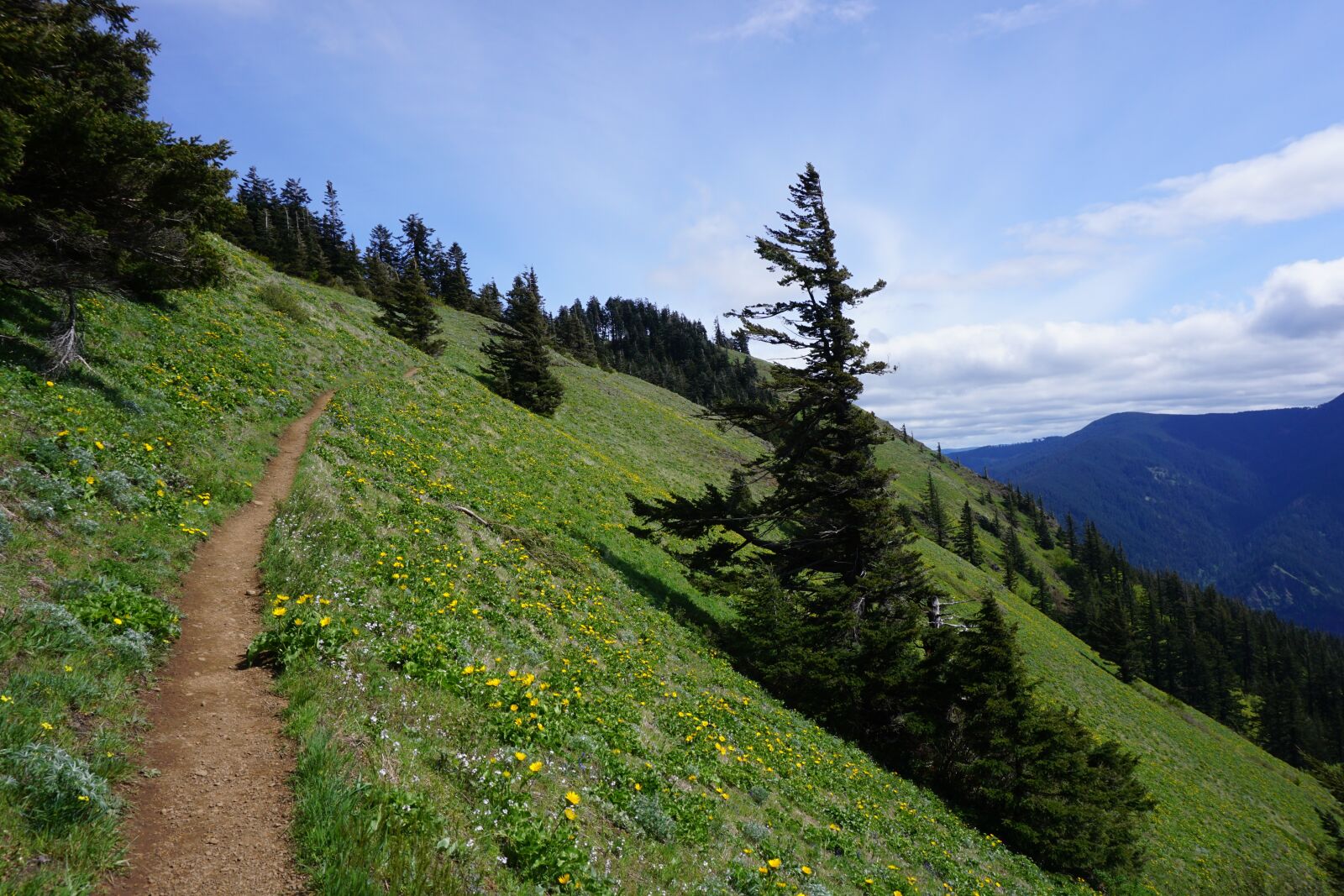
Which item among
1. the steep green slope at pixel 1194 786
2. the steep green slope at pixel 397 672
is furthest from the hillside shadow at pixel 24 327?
the steep green slope at pixel 1194 786

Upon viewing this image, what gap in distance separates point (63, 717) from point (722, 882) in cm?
666

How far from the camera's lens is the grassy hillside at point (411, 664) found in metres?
4.77

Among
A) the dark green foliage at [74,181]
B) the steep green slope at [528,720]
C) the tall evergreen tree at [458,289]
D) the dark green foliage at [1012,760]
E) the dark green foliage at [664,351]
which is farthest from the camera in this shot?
the dark green foliage at [664,351]

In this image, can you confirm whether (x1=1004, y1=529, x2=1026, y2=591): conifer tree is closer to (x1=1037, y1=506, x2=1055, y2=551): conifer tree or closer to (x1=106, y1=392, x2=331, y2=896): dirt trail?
(x1=1037, y1=506, x2=1055, y2=551): conifer tree

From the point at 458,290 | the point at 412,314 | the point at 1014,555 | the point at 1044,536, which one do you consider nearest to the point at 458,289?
the point at 458,290

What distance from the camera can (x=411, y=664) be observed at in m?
7.22

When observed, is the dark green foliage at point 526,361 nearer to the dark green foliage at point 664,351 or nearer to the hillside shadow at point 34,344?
the hillside shadow at point 34,344

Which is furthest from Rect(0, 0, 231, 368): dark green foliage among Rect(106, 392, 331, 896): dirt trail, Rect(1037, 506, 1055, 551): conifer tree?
Rect(1037, 506, 1055, 551): conifer tree

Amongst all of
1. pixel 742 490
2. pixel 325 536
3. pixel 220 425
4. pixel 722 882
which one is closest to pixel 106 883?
pixel 722 882

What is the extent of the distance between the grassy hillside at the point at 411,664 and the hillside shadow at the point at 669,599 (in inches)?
6.0

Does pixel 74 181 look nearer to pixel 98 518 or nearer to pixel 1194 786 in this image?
pixel 98 518

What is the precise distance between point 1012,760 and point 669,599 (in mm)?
10976

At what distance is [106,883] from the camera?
3686mm

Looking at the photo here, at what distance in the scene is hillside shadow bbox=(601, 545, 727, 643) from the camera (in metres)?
18.5
